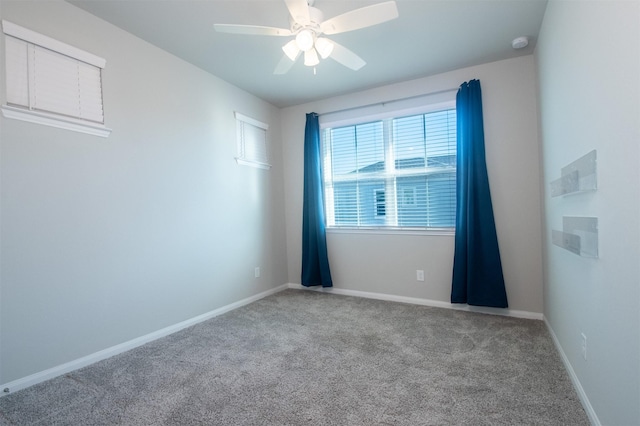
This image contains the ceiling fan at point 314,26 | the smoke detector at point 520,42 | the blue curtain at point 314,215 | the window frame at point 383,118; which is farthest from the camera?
the blue curtain at point 314,215

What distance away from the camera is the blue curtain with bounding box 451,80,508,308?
304cm

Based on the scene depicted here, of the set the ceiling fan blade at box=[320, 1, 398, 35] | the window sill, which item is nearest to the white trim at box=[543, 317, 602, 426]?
the window sill

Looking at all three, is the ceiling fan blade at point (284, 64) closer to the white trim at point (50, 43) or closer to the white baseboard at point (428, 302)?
the white trim at point (50, 43)

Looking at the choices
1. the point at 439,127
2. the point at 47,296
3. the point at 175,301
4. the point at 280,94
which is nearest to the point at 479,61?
the point at 439,127

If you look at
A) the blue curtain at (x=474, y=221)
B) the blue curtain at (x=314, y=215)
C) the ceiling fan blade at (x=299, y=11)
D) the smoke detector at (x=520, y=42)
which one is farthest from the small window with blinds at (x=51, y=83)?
the smoke detector at (x=520, y=42)

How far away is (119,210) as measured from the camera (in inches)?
95.8

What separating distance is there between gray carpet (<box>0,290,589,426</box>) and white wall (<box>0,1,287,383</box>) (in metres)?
0.35

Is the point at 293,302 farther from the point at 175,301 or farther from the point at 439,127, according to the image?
the point at 439,127

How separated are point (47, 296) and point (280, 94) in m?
3.02

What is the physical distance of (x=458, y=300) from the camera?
10.5ft

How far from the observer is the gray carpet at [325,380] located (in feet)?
5.31

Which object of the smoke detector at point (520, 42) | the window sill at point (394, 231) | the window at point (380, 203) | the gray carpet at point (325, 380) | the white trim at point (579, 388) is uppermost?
the smoke detector at point (520, 42)

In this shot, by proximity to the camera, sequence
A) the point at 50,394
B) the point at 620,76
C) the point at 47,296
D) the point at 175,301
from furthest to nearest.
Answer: the point at 175,301 < the point at 47,296 < the point at 50,394 < the point at 620,76

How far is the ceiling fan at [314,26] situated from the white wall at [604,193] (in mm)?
965
